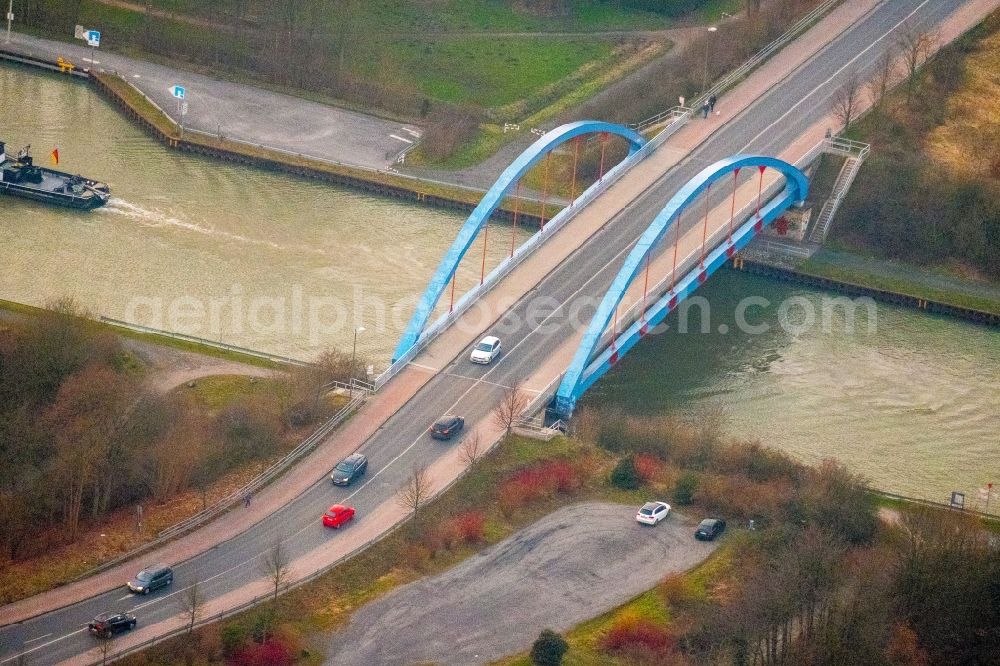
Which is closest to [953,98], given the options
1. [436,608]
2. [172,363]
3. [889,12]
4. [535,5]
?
[889,12]

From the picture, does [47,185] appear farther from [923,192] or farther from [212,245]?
[923,192]

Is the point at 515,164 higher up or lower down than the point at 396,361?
higher up

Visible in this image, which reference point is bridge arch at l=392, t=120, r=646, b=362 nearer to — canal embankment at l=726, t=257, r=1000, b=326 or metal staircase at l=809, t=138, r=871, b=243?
canal embankment at l=726, t=257, r=1000, b=326

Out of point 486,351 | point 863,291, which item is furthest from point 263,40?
point 486,351

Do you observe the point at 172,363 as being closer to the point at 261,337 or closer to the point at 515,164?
the point at 261,337

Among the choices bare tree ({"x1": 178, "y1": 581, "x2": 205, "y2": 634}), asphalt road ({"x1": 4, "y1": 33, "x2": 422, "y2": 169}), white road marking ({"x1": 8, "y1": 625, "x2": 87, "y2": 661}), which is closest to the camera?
white road marking ({"x1": 8, "y1": 625, "x2": 87, "y2": 661})

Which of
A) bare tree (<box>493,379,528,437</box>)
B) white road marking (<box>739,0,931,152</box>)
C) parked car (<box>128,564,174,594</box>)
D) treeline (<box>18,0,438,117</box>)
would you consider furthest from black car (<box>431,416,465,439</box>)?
treeline (<box>18,0,438,117</box>)

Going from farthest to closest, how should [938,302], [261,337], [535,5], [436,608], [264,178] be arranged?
[535,5]
[264,178]
[938,302]
[261,337]
[436,608]
